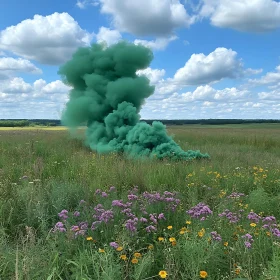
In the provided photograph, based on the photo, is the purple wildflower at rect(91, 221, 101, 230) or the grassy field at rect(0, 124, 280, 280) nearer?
the grassy field at rect(0, 124, 280, 280)

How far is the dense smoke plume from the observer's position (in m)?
16.3

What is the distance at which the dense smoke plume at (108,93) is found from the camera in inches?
642

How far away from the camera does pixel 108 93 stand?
17.1 meters

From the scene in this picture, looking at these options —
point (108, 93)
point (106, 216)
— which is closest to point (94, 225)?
point (106, 216)

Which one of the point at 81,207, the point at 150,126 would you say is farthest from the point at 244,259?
the point at 150,126

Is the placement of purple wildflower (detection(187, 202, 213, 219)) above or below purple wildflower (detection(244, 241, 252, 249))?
above

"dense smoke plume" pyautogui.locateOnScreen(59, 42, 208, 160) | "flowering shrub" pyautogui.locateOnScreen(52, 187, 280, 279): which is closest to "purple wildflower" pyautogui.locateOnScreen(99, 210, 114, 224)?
"flowering shrub" pyautogui.locateOnScreen(52, 187, 280, 279)

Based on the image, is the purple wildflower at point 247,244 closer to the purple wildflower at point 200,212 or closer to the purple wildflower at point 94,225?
the purple wildflower at point 200,212

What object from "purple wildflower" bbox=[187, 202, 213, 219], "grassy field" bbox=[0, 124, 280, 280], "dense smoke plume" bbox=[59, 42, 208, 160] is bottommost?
"grassy field" bbox=[0, 124, 280, 280]

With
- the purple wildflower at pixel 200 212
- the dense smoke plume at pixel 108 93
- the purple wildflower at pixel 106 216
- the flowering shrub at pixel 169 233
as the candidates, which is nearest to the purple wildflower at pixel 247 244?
the flowering shrub at pixel 169 233

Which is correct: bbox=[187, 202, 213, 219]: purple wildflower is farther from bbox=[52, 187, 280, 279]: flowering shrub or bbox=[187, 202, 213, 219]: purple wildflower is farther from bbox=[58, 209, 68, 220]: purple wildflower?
bbox=[58, 209, 68, 220]: purple wildflower

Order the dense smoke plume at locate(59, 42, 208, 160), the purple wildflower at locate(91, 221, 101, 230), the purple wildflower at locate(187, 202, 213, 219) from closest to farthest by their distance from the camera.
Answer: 1. the purple wildflower at locate(91, 221, 101, 230)
2. the purple wildflower at locate(187, 202, 213, 219)
3. the dense smoke plume at locate(59, 42, 208, 160)

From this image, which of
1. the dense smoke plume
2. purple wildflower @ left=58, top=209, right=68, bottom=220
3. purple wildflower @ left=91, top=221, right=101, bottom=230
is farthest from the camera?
the dense smoke plume

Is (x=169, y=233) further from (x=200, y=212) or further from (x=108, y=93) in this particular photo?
(x=108, y=93)
